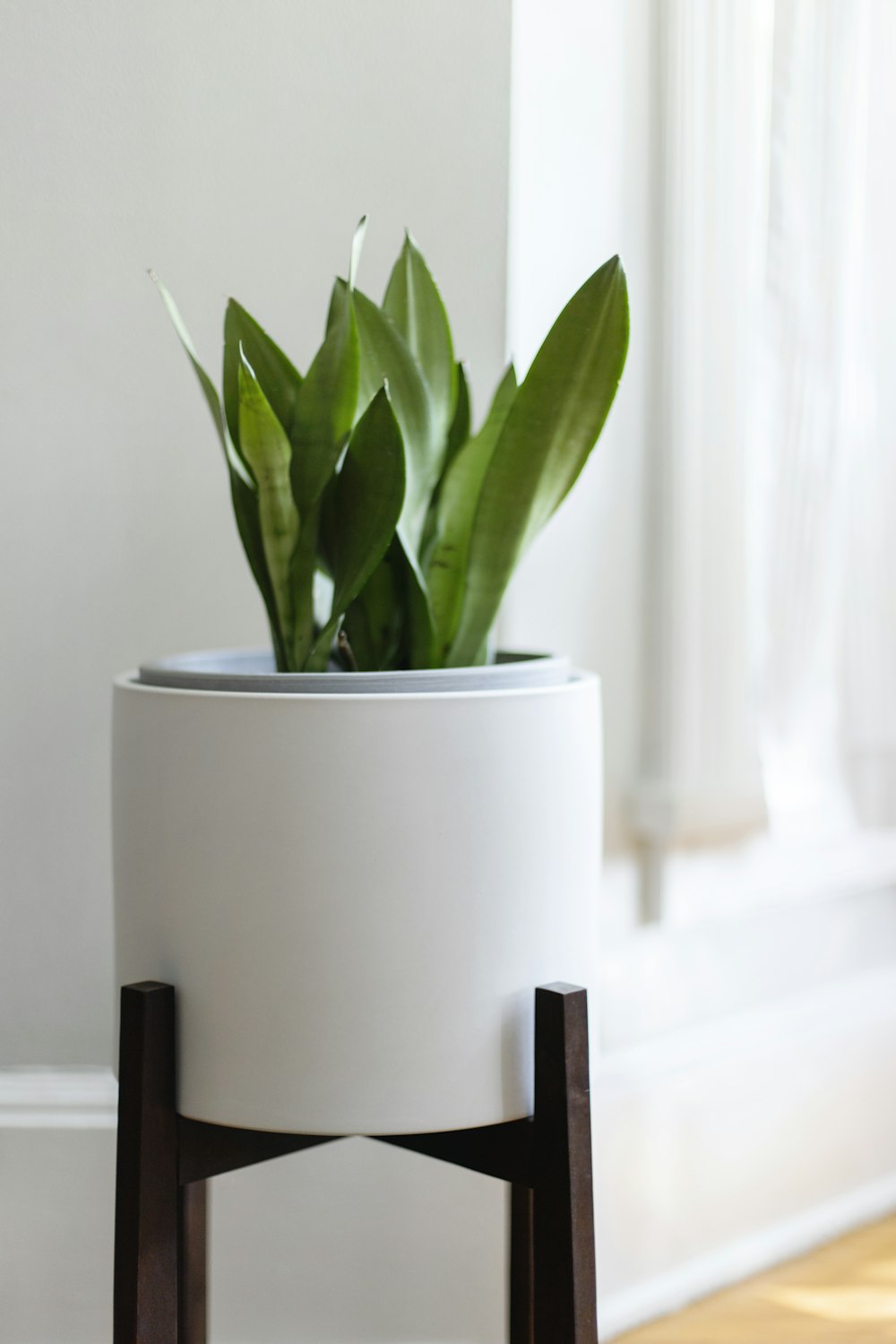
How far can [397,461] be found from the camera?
2.29 ft

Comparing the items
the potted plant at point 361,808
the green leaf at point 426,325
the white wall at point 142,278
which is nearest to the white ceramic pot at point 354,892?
the potted plant at point 361,808

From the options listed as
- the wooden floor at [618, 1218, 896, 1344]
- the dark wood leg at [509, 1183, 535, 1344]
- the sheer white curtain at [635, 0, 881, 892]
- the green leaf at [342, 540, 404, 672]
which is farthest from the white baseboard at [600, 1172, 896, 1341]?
the green leaf at [342, 540, 404, 672]

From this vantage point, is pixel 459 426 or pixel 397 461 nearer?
pixel 397 461

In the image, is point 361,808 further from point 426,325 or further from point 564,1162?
point 426,325

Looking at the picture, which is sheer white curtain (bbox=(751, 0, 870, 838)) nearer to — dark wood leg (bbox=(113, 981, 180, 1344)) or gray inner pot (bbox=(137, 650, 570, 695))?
gray inner pot (bbox=(137, 650, 570, 695))

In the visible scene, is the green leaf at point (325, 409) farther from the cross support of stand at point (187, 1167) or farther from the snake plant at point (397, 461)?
the cross support of stand at point (187, 1167)

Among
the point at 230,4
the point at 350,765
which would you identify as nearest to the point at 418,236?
the point at 230,4

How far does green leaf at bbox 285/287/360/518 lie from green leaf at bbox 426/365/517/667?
83 millimetres

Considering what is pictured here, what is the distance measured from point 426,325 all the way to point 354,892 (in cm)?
37

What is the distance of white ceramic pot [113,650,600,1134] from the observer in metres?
0.66

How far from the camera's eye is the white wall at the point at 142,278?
99cm

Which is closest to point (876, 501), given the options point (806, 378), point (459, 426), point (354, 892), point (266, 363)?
point (806, 378)

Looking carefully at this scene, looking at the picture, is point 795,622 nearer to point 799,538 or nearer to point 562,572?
point 799,538

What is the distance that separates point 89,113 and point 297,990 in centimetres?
72
